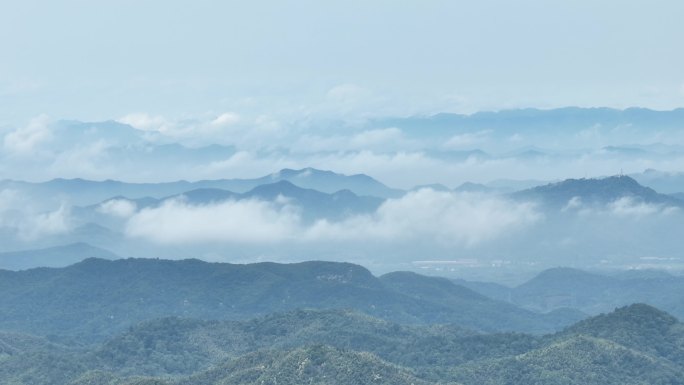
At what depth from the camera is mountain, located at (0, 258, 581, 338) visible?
598 ft

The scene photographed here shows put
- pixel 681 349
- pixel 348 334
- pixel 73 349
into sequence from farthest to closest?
pixel 73 349
pixel 348 334
pixel 681 349

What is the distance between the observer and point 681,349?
121688 mm

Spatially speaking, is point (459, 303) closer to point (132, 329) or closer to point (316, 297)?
point (316, 297)

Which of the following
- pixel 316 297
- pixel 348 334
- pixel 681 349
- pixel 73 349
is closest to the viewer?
pixel 681 349

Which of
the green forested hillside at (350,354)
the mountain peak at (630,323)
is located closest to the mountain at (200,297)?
the green forested hillside at (350,354)

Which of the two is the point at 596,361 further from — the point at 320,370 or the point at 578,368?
the point at 320,370

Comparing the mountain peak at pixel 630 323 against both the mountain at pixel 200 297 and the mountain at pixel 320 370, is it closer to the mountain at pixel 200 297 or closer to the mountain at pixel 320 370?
the mountain at pixel 320 370

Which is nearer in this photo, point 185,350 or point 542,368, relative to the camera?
point 542,368

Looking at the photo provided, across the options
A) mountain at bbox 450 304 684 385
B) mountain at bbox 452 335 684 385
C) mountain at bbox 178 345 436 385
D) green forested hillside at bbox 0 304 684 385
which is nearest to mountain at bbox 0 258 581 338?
green forested hillside at bbox 0 304 684 385

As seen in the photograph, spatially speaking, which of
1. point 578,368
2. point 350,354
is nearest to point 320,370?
point 350,354

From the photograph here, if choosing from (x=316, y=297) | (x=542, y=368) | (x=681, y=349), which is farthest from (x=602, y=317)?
(x=316, y=297)

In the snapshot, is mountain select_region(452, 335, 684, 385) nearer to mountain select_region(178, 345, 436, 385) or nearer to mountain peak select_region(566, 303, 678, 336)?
mountain peak select_region(566, 303, 678, 336)

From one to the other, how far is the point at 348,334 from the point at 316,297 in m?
53.9

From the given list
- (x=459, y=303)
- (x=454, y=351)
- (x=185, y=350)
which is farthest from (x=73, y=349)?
(x=459, y=303)
